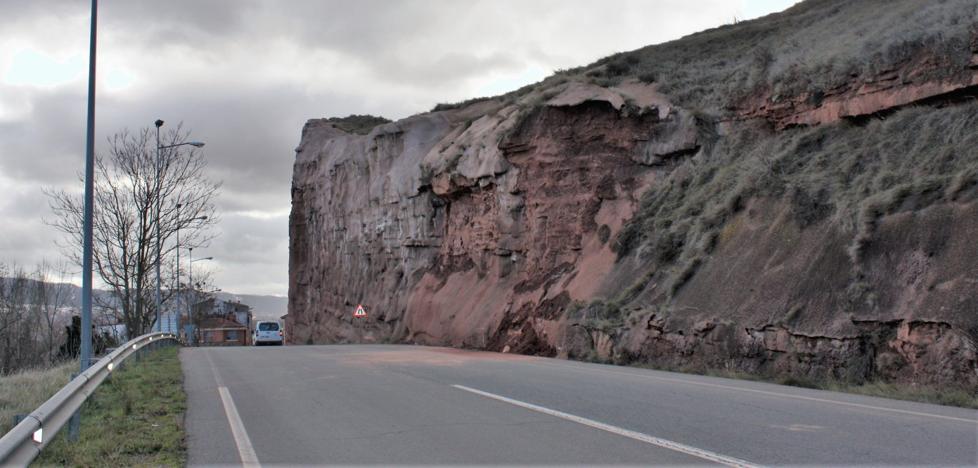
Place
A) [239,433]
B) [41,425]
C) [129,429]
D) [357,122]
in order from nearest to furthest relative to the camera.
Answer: [41,425] < [239,433] < [129,429] < [357,122]

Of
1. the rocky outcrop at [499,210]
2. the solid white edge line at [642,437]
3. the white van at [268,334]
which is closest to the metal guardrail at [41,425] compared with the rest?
the solid white edge line at [642,437]

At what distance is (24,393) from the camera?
11734mm

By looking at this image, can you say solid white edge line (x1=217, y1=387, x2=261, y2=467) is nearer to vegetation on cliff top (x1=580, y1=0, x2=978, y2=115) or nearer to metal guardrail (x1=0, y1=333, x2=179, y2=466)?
metal guardrail (x1=0, y1=333, x2=179, y2=466)

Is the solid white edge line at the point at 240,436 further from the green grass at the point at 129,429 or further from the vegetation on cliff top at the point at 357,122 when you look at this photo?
the vegetation on cliff top at the point at 357,122

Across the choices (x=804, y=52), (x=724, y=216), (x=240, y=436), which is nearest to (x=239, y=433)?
(x=240, y=436)

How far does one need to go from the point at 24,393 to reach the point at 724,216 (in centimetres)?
1607

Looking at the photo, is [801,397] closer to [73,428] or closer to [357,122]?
[73,428]

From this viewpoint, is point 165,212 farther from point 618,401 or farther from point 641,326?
point 618,401

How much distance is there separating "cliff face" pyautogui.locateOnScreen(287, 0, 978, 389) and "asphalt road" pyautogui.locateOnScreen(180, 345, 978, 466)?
215 cm

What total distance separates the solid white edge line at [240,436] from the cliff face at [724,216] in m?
9.28

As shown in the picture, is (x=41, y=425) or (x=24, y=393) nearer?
(x=41, y=425)

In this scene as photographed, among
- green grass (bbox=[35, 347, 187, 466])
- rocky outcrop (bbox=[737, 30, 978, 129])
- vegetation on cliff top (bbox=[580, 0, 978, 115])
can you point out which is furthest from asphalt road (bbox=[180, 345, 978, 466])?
vegetation on cliff top (bbox=[580, 0, 978, 115])

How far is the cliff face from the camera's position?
13.8 meters

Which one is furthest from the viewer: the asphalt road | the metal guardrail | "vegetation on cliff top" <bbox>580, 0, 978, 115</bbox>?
"vegetation on cliff top" <bbox>580, 0, 978, 115</bbox>
